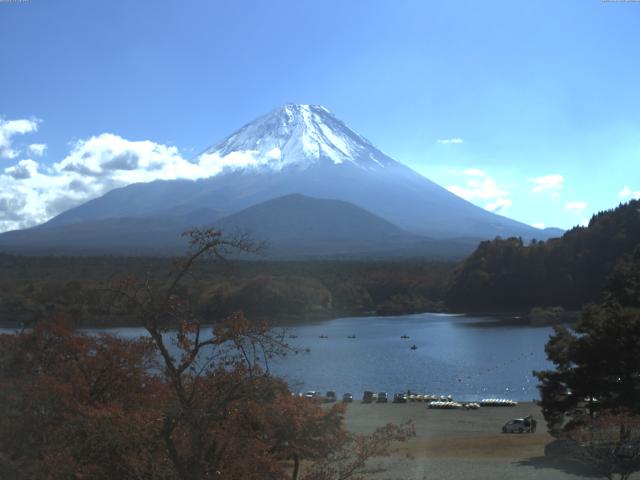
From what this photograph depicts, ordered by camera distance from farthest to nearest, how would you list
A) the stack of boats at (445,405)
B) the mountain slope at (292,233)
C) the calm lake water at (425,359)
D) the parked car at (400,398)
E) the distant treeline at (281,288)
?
the mountain slope at (292,233), the distant treeline at (281,288), the calm lake water at (425,359), the parked car at (400,398), the stack of boats at (445,405)

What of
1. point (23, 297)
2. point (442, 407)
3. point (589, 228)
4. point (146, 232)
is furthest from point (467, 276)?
point (146, 232)

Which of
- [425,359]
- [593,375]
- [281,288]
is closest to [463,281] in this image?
[281,288]

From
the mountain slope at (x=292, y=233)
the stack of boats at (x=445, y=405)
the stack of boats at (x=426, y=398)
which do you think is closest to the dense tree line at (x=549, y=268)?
the stack of boats at (x=426, y=398)

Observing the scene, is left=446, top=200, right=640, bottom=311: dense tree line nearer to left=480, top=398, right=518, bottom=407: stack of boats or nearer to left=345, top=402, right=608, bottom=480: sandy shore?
left=480, top=398, right=518, bottom=407: stack of boats

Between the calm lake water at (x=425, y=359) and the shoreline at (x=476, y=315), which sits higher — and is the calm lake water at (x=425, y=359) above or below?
below

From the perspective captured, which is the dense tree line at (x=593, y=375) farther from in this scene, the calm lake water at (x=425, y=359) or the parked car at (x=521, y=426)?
the calm lake water at (x=425, y=359)

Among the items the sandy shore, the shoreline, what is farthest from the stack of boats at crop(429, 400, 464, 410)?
the shoreline

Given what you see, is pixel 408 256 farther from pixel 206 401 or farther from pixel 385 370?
pixel 206 401
